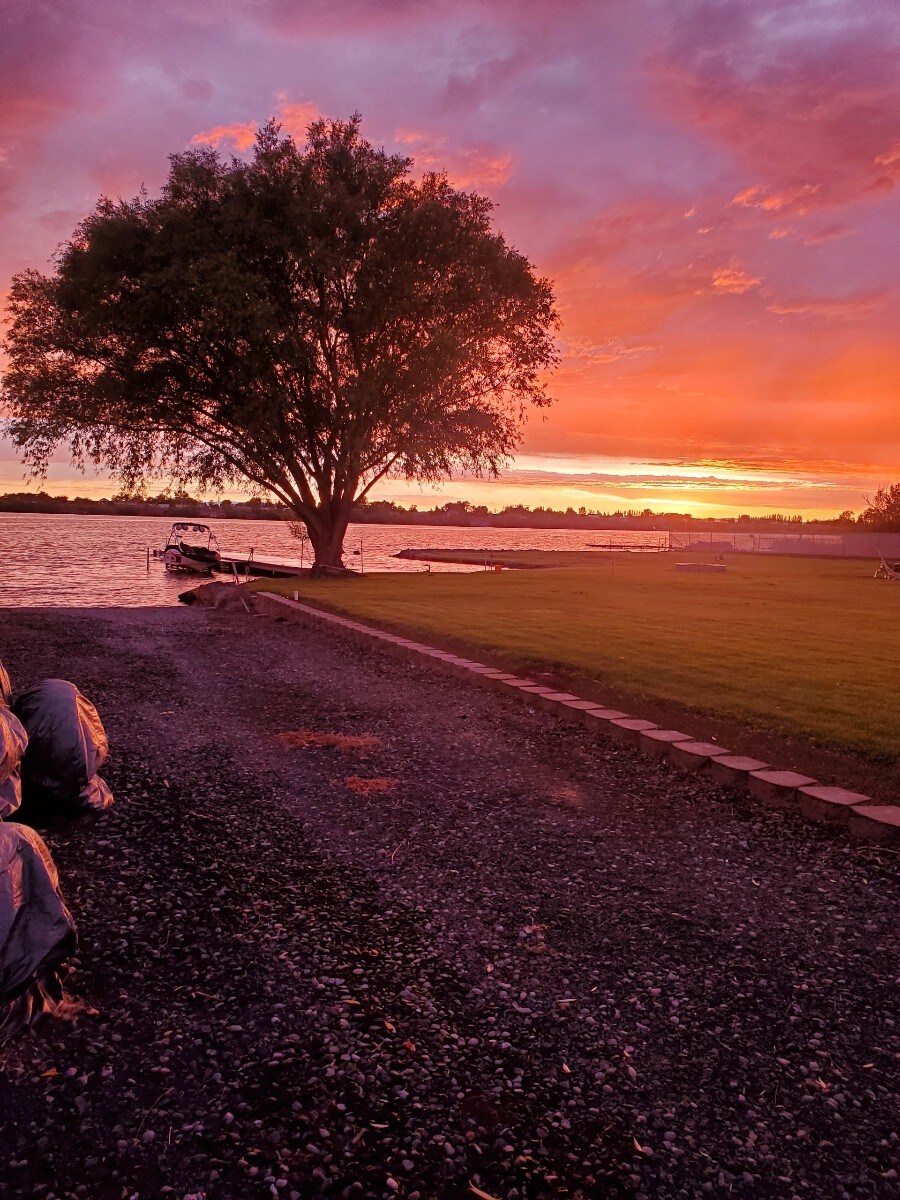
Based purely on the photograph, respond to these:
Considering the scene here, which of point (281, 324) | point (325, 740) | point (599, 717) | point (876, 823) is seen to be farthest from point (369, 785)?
point (281, 324)

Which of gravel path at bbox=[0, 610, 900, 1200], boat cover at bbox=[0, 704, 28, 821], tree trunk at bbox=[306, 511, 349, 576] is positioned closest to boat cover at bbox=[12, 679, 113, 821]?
gravel path at bbox=[0, 610, 900, 1200]

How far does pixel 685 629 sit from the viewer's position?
14.0 metres

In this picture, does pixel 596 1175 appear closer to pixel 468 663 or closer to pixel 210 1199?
pixel 210 1199

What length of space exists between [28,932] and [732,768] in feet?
16.1

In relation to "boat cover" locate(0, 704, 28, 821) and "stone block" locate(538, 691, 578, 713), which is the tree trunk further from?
"boat cover" locate(0, 704, 28, 821)

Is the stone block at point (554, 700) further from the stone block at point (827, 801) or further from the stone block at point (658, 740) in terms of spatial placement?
the stone block at point (827, 801)

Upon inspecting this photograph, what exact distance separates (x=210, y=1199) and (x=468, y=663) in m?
8.56

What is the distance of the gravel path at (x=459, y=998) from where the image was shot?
2.49 metres

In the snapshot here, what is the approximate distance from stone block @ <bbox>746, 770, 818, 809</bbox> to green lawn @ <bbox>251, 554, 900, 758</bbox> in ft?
3.09

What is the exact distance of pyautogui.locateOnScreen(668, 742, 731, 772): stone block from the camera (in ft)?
21.4

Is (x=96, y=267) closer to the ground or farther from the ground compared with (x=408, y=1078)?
farther from the ground

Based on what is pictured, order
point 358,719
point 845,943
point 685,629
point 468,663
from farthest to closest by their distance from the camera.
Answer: point 685,629, point 468,663, point 358,719, point 845,943

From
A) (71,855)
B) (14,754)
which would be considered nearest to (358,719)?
(71,855)

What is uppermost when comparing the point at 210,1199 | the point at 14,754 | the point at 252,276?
the point at 252,276
